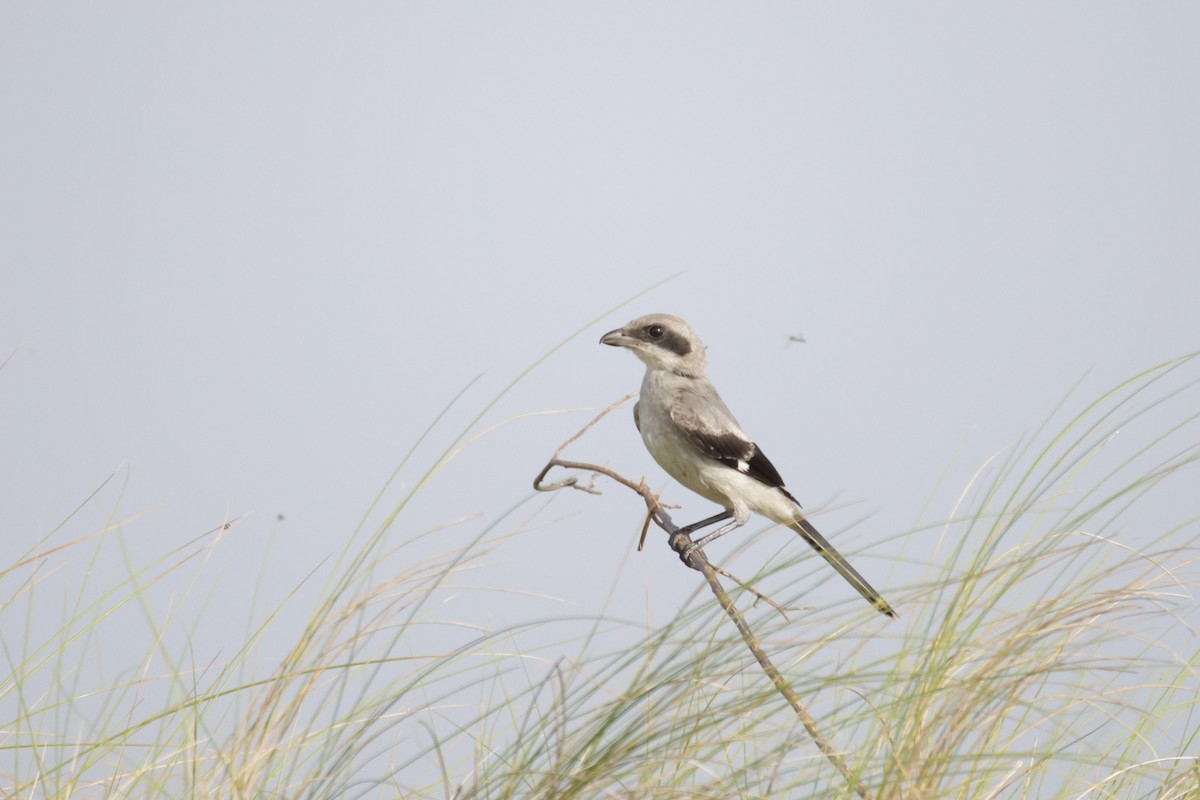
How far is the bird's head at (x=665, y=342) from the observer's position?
607cm

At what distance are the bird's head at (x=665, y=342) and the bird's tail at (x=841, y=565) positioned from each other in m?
1.06

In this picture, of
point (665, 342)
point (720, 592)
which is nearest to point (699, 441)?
point (665, 342)

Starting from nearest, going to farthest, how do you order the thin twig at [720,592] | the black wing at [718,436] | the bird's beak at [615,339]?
the thin twig at [720,592] → the black wing at [718,436] → the bird's beak at [615,339]

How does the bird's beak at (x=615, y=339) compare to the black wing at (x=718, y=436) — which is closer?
the black wing at (x=718, y=436)

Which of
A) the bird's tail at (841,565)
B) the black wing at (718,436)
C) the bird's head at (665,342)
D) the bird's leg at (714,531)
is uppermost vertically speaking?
the bird's head at (665,342)

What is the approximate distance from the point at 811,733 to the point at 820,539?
2.67m

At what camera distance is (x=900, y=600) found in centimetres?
362

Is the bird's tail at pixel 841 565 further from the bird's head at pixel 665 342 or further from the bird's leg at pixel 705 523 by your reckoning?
the bird's head at pixel 665 342

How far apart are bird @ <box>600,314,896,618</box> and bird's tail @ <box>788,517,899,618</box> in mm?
24

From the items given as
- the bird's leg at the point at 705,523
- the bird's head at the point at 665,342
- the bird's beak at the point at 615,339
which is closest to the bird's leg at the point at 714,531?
the bird's leg at the point at 705,523

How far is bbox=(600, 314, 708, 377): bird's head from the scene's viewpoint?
19.9 ft

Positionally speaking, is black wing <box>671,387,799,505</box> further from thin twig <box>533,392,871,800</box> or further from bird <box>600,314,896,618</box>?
thin twig <box>533,392,871,800</box>

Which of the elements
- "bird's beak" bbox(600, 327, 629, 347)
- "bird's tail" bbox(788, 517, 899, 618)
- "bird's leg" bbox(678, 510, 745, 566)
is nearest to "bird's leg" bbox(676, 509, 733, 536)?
"bird's leg" bbox(678, 510, 745, 566)

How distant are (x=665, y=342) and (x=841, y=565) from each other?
5.42ft
